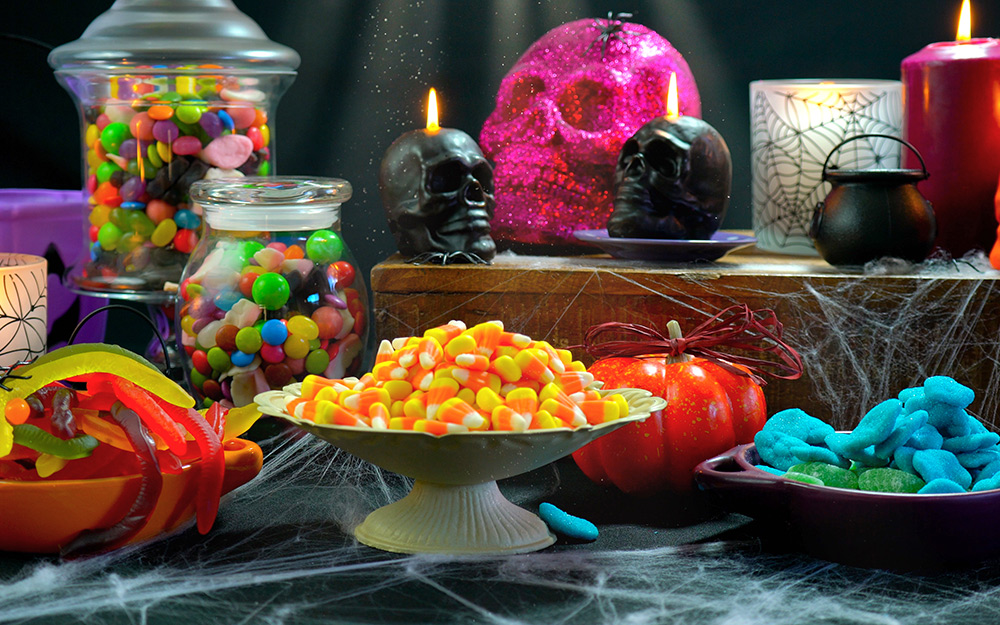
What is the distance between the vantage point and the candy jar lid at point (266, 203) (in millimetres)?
879

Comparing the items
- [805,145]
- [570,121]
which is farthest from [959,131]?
[570,121]

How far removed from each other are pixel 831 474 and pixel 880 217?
1.03 feet

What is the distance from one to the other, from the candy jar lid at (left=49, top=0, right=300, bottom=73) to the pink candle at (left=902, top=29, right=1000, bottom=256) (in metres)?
0.59

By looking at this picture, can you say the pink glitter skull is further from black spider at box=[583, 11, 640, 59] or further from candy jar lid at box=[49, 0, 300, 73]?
candy jar lid at box=[49, 0, 300, 73]

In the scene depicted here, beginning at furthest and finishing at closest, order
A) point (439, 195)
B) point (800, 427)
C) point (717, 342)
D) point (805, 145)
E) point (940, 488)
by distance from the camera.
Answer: point (805, 145)
point (439, 195)
point (717, 342)
point (800, 427)
point (940, 488)

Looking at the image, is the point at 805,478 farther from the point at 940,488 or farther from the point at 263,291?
the point at 263,291

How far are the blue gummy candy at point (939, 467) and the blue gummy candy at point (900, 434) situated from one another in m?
0.01

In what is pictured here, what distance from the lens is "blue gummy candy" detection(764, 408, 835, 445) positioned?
0.71 m

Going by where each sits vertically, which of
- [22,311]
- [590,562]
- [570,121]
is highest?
[570,121]

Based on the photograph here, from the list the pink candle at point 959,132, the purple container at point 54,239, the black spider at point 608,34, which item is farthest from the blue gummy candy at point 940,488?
the purple container at point 54,239

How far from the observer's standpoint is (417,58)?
4.14ft

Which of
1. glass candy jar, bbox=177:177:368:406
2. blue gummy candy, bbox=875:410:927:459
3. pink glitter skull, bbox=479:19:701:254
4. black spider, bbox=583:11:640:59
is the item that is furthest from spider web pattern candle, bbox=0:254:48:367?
blue gummy candy, bbox=875:410:927:459

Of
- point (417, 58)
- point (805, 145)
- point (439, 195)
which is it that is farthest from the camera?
point (417, 58)

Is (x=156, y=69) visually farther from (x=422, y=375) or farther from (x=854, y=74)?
(x=854, y=74)
